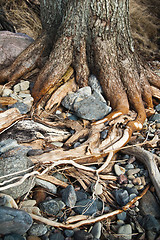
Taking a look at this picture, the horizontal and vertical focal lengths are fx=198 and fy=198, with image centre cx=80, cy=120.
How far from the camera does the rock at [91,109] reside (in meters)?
3.16

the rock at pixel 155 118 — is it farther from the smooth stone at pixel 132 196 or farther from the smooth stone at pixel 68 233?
the smooth stone at pixel 68 233

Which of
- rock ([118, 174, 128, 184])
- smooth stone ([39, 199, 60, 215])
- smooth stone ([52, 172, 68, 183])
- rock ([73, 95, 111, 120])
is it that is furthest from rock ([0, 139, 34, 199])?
rock ([73, 95, 111, 120])

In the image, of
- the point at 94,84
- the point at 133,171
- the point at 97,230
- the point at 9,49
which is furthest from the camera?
the point at 9,49

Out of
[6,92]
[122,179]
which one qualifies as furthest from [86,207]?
[6,92]

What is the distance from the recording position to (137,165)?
268 cm

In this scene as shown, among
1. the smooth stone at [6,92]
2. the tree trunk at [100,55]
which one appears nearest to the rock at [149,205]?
the tree trunk at [100,55]

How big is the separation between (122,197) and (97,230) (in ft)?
1.49

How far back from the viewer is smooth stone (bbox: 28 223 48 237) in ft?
Answer: 5.65

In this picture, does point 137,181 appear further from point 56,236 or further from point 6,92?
point 6,92

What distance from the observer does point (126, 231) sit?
1.89 metres

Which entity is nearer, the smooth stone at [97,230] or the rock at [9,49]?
the smooth stone at [97,230]

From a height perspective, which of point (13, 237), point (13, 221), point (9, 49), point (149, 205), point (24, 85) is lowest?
point (149, 205)

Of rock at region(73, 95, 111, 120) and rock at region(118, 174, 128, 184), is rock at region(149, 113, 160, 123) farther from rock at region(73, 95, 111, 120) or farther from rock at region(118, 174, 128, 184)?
rock at region(118, 174, 128, 184)

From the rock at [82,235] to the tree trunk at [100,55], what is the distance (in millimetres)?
1797
